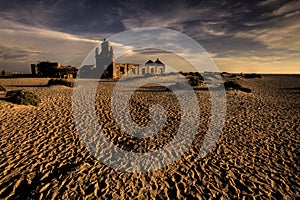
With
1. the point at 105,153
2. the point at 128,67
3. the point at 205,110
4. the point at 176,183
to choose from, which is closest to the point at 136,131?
the point at 105,153

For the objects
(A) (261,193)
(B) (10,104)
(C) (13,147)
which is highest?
(B) (10,104)

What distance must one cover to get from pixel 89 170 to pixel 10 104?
425 inches

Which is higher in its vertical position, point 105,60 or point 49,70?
point 105,60

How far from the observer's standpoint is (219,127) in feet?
33.4

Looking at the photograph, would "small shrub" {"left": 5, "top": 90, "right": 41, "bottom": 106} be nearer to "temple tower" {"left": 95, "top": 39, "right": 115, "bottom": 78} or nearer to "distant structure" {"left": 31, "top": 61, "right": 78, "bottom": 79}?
"temple tower" {"left": 95, "top": 39, "right": 115, "bottom": 78}

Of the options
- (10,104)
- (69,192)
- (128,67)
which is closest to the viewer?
(69,192)

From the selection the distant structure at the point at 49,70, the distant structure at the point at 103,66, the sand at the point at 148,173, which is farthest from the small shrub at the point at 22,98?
the distant structure at the point at 49,70

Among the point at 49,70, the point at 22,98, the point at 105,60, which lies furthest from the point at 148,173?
the point at 49,70

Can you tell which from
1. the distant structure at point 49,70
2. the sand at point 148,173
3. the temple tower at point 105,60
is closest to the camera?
the sand at point 148,173

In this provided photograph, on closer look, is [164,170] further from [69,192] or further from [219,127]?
[219,127]

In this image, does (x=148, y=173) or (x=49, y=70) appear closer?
(x=148, y=173)

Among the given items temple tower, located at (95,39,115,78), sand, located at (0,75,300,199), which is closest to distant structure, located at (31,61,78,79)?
temple tower, located at (95,39,115,78)

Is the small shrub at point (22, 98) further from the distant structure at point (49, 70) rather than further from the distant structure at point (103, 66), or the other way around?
the distant structure at point (49, 70)

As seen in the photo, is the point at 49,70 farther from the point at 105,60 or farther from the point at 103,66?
the point at 105,60
